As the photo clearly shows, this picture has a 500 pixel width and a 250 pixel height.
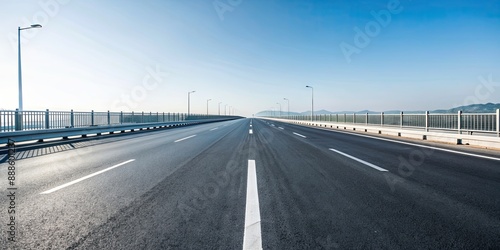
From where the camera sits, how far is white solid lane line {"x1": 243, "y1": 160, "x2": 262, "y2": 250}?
2.48 m

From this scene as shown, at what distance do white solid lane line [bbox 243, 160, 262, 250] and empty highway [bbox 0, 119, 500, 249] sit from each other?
0.01 metres

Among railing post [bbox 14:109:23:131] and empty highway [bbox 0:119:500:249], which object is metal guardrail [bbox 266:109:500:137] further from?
railing post [bbox 14:109:23:131]

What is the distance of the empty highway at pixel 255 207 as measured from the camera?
8.39ft

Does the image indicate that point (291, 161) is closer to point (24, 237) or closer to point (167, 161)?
point (167, 161)

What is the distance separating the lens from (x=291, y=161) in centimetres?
697

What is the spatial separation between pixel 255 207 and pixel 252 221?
458 mm

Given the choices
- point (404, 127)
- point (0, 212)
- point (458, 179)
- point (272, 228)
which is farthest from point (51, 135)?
point (404, 127)

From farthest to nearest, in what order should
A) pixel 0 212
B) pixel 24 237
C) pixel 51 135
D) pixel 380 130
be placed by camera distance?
1. pixel 380 130
2. pixel 51 135
3. pixel 0 212
4. pixel 24 237

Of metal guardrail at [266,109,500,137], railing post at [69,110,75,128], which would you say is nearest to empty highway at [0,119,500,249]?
metal guardrail at [266,109,500,137]

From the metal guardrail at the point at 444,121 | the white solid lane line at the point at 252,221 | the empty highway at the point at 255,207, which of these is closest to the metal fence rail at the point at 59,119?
the empty highway at the point at 255,207

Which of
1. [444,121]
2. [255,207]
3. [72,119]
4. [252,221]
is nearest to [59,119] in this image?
[72,119]

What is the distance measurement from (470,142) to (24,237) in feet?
48.3

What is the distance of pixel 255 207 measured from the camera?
3.44 metres

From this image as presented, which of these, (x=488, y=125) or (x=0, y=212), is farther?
(x=488, y=125)
